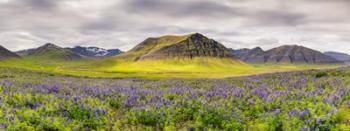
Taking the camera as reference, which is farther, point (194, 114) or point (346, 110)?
point (194, 114)

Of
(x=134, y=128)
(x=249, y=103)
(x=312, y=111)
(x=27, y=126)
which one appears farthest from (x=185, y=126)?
(x=27, y=126)

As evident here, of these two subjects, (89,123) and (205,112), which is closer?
(89,123)

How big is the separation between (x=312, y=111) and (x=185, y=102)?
3.92m

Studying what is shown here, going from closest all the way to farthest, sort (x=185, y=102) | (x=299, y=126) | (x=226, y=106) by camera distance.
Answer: (x=299, y=126), (x=226, y=106), (x=185, y=102)

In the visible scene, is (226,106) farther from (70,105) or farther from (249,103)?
(70,105)

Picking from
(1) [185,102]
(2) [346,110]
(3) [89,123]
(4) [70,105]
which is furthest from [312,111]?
(4) [70,105]

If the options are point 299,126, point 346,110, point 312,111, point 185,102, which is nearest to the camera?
point 299,126

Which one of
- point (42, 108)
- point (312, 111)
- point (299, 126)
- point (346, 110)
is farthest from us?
point (42, 108)

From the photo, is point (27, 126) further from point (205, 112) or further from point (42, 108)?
point (205, 112)

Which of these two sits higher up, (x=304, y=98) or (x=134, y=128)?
(x=304, y=98)

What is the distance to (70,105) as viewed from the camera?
9.15 meters

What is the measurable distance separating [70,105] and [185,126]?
3.47 m

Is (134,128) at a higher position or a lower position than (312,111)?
lower

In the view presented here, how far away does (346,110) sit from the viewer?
26.5 ft
